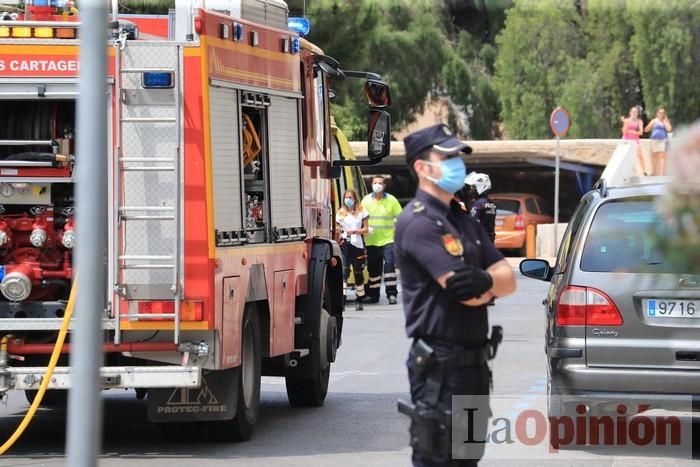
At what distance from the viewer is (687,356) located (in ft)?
29.3

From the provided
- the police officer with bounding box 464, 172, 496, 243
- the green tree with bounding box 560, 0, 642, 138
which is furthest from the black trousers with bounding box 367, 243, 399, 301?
the green tree with bounding box 560, 0, 642, 138

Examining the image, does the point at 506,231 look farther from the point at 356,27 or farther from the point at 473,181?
the point at 473,181

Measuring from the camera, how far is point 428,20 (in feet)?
156

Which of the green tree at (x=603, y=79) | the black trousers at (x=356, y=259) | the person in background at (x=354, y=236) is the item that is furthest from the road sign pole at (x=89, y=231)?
the green tree at (x=603, y=79)

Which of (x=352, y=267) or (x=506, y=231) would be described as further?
(x=506, y=231)

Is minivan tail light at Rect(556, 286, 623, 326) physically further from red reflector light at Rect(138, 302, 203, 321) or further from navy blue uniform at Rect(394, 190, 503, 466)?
navy blue uniform at Rect(394, 190, 503, 466)

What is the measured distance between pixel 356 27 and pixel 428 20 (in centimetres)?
1162

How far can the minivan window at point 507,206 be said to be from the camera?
33.6 m

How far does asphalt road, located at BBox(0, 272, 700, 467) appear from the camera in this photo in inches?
363

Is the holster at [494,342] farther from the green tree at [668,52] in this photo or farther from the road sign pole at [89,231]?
the green tree at [668,52]

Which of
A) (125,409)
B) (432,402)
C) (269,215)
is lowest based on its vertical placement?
(125,409)

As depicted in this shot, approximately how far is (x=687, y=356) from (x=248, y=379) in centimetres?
292

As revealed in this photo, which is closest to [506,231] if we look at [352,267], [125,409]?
[352,267]

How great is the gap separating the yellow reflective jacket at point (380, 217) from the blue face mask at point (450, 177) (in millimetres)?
16105
